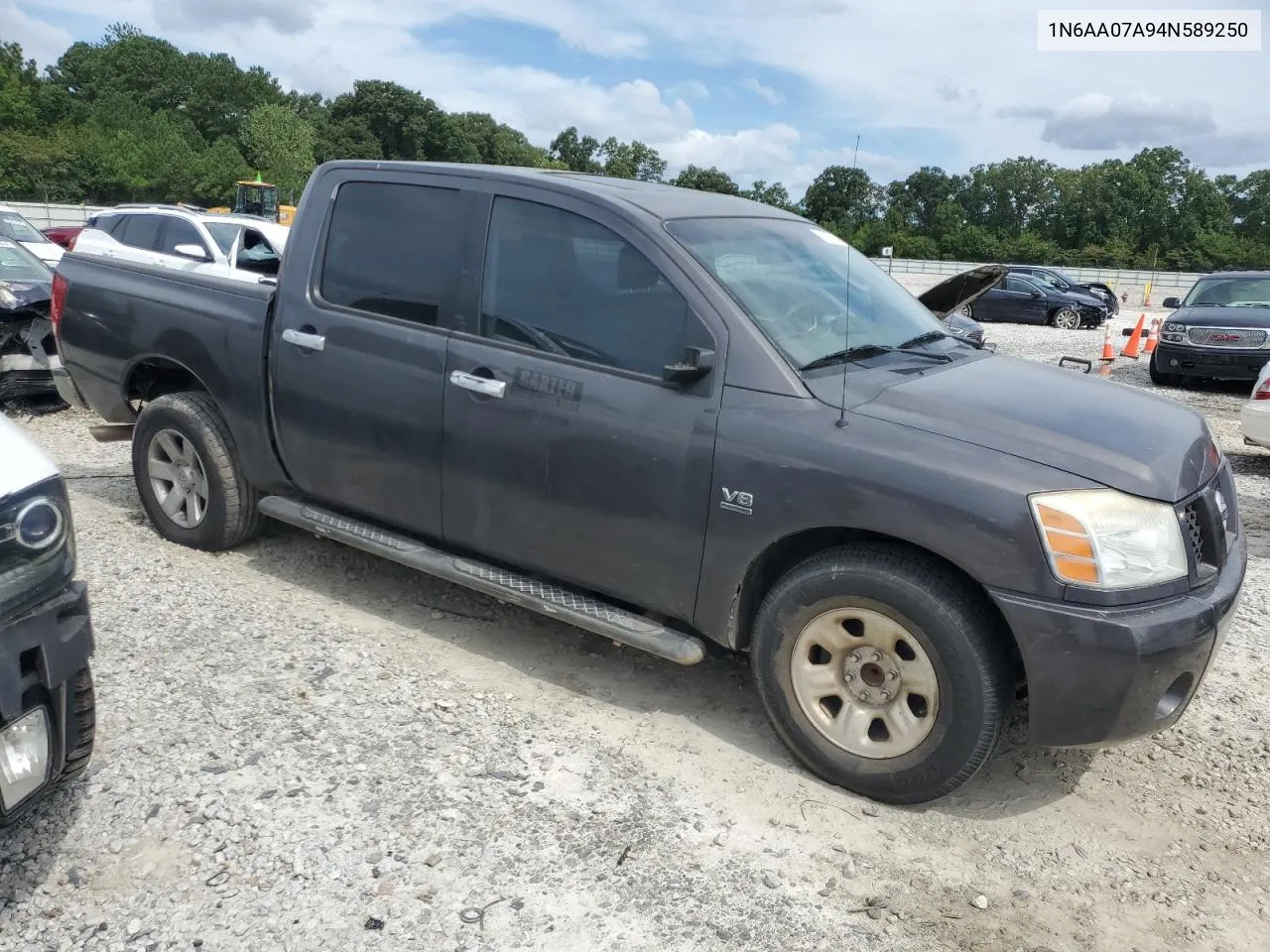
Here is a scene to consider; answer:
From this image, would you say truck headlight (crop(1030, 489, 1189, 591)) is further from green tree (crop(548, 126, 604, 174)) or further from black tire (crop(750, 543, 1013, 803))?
green tree (crop(548, 126, 604, 174))

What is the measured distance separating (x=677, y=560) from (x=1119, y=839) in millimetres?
1674

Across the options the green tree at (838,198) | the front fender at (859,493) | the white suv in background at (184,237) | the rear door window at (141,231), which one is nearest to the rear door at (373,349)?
the front fender at (859,493)

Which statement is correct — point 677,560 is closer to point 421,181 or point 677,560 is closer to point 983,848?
point 983,848

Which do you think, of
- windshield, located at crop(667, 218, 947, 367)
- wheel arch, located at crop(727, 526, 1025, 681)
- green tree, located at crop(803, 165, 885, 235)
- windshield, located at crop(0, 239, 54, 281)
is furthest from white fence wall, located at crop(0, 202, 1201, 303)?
wheel arch, located at crop(727, 526, 1025, 681)

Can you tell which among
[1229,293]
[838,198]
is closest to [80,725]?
[1229,293]

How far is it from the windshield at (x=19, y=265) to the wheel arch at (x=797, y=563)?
25.8 ft

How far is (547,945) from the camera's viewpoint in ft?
8.46

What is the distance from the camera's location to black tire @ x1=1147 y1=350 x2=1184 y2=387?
13625mm

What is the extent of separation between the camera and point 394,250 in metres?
4.20

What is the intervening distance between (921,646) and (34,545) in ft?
8.12

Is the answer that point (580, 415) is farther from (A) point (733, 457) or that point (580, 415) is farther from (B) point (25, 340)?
(B) point (25, 340)

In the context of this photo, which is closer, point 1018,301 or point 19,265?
point 19,265

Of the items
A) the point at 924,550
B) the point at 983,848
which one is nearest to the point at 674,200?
the point at 924,550

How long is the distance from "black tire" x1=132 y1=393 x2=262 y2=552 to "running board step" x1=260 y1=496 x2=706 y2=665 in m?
0.30
